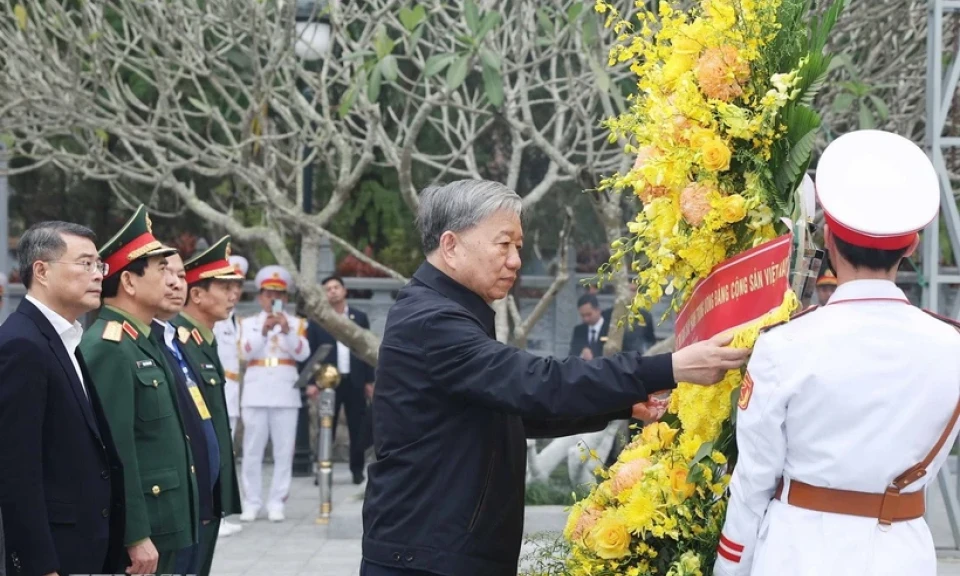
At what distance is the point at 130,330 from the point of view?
16.6 ft

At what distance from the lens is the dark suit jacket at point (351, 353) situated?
40.7 ft

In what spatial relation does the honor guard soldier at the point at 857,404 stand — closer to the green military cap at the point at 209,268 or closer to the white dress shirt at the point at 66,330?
the white dress shirt at the point at 66,330

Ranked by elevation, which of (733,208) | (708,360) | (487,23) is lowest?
(708,360)

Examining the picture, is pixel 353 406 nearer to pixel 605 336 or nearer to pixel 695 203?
pixel 605 336

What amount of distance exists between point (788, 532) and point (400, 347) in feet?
3.79

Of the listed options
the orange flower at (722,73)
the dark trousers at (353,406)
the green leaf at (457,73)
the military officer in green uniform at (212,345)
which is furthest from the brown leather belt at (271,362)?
the orange flower at (722,73)

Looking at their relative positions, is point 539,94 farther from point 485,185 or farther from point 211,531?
point 485,185

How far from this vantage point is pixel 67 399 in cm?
425

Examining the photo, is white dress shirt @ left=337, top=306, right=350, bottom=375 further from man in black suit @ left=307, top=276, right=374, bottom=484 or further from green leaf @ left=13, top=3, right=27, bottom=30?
green leaf @ left=13, top=3, right=27, bottom=30

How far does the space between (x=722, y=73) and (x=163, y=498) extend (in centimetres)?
272

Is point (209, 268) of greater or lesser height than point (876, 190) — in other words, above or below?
above

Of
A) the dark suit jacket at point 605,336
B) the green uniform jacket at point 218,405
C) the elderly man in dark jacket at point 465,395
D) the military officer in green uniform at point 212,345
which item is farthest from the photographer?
the dark suit jacket at point 605,336

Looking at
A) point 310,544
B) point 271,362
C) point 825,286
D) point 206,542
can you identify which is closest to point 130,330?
point 206,542

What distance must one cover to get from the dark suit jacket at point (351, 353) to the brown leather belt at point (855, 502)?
364 inches
